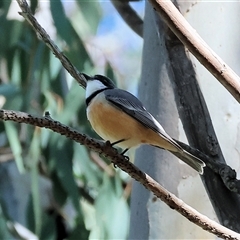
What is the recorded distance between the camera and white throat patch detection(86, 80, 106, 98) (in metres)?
1.33

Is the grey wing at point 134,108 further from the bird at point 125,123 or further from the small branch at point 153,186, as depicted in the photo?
the small branch at point 153,186

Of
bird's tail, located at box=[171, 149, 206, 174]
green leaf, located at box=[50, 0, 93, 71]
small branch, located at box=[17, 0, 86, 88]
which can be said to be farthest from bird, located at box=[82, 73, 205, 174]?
green leaf, located at box=[50, 0, 93, 71]

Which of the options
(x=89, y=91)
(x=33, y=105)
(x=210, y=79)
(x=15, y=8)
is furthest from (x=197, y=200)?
(x=15, y=8)

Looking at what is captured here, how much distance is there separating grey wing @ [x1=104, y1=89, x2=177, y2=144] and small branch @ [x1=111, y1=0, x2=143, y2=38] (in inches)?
21.1

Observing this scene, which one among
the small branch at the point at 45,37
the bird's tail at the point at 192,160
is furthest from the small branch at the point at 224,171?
the small branch at the point at 45,37

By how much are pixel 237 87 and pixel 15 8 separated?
225 cm

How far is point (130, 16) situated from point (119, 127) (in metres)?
0.75

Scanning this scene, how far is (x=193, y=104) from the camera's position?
1.03m

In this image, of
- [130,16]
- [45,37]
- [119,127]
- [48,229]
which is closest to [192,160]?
[119,127]

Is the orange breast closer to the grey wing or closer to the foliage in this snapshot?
the grey wing

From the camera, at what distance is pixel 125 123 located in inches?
46.3

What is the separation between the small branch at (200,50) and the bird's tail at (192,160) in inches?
6.9

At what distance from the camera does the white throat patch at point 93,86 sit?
4.38ft

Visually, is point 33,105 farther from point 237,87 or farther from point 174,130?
point 237,87
